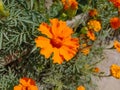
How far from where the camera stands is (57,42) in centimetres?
177

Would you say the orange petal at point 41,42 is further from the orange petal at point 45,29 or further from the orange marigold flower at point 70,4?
the orange marigold flower at point 70,4

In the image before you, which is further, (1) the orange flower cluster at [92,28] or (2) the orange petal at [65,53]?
(1) the orange flower cluster at [92,28]

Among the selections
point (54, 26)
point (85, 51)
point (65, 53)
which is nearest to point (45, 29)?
point (54, 26)

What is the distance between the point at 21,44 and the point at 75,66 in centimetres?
39

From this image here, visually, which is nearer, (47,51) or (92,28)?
(47,51)

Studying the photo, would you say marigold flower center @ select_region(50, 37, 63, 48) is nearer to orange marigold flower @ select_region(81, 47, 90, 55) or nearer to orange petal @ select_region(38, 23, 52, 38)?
orange petal @ select_region(38, 23, 52, 38)

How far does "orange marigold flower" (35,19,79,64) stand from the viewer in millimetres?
1765

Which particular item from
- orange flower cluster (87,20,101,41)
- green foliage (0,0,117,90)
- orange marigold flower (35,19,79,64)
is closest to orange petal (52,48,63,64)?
orange marigold flower (35,19,79,64)

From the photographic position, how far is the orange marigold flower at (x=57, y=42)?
176cm

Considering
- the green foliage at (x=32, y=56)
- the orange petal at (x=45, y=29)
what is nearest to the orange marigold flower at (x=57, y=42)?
the orange petal at (x=45, y=29)

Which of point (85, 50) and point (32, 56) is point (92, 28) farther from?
point (32, 56)

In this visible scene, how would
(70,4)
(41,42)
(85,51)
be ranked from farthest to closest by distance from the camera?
(85,51) < (70,4) < (41,42)

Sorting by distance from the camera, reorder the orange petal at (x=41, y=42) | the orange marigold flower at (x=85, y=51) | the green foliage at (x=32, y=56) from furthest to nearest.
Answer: the orange marigold flower at (x=85, y=51) → the green foliage at (x=32, y=56) → the orange petal at (x=41, y=42)

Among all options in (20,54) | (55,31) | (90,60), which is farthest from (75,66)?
(55,31)
